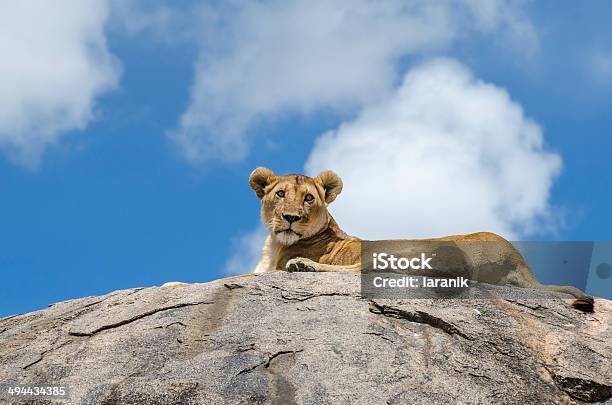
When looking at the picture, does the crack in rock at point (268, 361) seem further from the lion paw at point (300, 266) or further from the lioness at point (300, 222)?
the lioness at point (300, 222)

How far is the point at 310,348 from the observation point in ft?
31.2

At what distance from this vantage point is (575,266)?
39.9 ft

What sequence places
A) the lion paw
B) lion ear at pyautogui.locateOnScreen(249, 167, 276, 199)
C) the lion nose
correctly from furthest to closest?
lion ear at pyautogui.locateOnScreen(249, 167, 276, 199) < the lion nose < the lion paw

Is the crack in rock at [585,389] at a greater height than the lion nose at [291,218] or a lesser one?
lesser

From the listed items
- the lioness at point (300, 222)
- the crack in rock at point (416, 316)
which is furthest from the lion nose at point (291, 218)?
the crack in rock at point (416, 316)

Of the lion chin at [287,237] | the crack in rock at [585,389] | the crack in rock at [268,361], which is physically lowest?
the crack in rock at [585,389]

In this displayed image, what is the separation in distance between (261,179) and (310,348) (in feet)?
19.5

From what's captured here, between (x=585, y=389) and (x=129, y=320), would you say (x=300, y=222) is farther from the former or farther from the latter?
(x=585, y=389)

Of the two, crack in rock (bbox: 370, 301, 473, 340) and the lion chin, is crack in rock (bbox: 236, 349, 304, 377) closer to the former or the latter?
crack in rock (bbox: 370, 301, 473, 340)

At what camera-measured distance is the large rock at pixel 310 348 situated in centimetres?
880

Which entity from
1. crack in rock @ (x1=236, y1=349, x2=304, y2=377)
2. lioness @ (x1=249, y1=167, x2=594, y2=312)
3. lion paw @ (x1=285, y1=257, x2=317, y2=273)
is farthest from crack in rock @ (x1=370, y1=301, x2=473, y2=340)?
lioness @ (x1=249, y1=167, x2=594, y2=312)

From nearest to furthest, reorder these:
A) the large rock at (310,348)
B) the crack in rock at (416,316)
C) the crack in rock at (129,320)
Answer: the large rock at (310,348) → the crack in rock at (416,316) → the crack in rock at (129,320)

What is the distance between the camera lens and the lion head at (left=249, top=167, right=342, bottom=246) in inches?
570

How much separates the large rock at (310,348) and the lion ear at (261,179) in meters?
3.50
